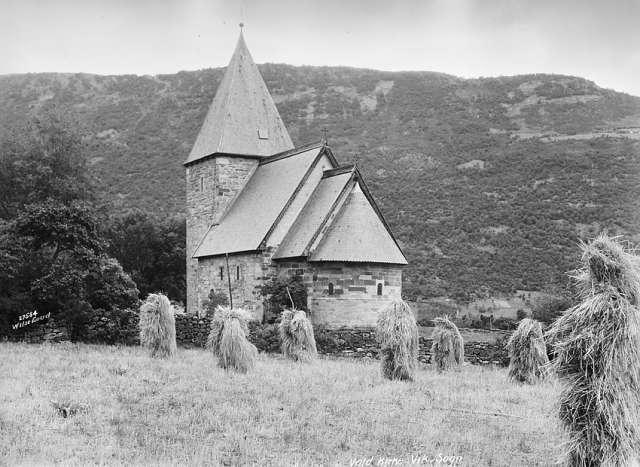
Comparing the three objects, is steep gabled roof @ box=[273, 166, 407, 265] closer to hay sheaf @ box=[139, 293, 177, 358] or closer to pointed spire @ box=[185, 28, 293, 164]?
pointed spire @ box=[185, 28, 293, 164]

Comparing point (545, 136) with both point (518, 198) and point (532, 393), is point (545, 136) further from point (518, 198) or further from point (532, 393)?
point (532, 393)

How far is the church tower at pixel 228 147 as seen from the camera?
129ft

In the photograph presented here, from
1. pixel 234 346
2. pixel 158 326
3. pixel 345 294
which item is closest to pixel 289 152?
pixel 345 294

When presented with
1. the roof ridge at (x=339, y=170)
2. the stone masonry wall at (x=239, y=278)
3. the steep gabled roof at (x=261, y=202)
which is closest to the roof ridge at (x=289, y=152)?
the steep gabled roof at (x=261, y=202)

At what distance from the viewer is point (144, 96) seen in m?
98.6

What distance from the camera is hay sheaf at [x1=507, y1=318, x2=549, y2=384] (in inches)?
765

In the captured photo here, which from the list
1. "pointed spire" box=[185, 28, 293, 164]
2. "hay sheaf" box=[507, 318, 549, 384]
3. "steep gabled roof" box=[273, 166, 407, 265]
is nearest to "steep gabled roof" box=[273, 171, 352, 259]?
"steep gabled roof" box=[273, 166, 407, 265]

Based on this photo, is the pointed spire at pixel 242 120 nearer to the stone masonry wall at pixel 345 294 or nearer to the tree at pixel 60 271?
the stone masonry wall at pixel 345 294

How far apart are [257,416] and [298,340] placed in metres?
8.27

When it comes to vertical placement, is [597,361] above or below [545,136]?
below

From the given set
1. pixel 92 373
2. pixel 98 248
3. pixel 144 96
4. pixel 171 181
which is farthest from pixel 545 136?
pixel 92 373

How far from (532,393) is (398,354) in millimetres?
3428

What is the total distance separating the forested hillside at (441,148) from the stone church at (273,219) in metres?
15.4

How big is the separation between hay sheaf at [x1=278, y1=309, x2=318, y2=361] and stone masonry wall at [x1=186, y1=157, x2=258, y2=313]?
16.2m
